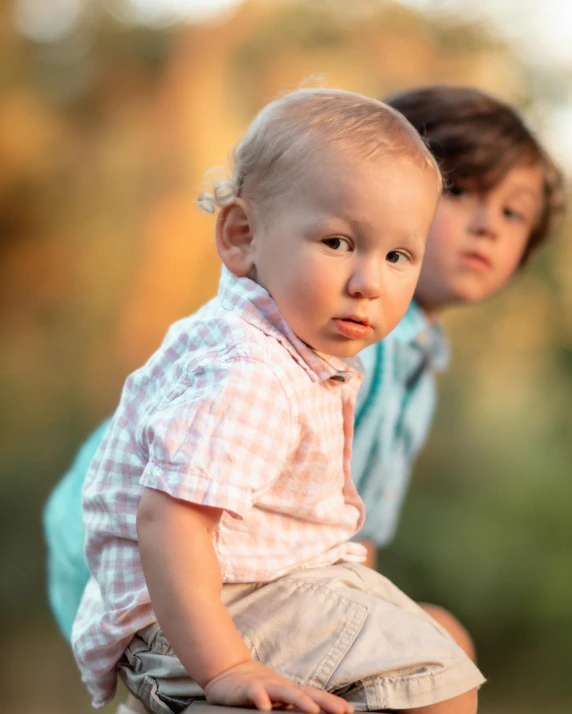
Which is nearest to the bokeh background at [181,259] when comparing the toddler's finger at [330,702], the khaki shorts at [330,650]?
the khaki shorts at [330,650]

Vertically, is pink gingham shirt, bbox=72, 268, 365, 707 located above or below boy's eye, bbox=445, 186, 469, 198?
below

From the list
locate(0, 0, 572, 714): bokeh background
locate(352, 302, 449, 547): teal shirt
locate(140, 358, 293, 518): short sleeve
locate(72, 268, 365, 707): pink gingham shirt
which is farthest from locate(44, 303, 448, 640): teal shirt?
locate(0, 0, 572, 714): bokeh background

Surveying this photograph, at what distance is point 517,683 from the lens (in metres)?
Result: 3.56

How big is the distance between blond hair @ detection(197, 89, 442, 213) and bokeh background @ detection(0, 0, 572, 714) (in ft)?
8.56

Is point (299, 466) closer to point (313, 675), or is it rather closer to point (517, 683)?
point (313, 675)

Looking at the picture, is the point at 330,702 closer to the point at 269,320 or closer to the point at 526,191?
the point at 269,320

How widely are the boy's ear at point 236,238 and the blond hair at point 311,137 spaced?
0.04 ft

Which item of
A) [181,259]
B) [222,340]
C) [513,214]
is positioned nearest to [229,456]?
[222,340]

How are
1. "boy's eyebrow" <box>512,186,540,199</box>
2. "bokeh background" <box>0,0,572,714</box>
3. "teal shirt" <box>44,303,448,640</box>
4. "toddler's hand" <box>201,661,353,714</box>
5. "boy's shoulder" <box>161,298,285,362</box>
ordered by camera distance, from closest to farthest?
"toddler's hand" <box>201,661,353,714</box>, "boy's shoulder" <box>161,298,285,362</box>, "teal shirt" <box>44,303,448,640</box>, "boy's eyebrow" <box>512,186,540,199</box>, "bokeh background" <box>0,0,572,714</box>

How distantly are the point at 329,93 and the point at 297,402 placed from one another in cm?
31

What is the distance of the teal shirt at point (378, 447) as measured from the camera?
152 centimetres

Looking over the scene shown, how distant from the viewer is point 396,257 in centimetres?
95

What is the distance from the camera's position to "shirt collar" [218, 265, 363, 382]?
0.93 meters

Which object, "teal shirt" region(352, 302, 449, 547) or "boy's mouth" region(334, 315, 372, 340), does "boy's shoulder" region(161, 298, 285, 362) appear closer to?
"boy's mouth" region(334, 315, 372, 340)
